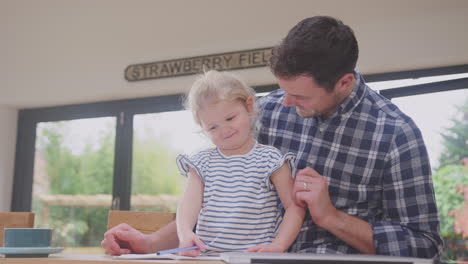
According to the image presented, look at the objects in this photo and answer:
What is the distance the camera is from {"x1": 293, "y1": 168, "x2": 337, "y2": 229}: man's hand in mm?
1294

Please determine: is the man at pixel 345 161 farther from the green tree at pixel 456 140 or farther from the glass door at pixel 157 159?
the glass door at pixel 157 159

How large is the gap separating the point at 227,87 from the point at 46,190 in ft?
12.8

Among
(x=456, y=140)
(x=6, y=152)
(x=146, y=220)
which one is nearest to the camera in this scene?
(x=146, y=220)

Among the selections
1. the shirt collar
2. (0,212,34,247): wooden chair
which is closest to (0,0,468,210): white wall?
(0,212,34,247): wooden chair

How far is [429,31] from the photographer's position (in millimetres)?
3434

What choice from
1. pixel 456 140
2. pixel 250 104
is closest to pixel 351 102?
pixel 250 104

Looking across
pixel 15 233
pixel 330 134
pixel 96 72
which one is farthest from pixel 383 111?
pixel 96 72

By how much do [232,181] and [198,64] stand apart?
2.75m

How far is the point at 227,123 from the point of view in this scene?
1.45m

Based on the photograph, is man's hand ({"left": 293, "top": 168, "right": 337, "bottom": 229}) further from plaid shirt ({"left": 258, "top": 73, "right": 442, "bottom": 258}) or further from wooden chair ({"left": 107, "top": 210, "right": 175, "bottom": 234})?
wooden chair ({"left": 107, "top": 210, "right": 175, "bottom": 234})

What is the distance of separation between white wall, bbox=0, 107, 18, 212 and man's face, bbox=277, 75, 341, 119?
403 cm

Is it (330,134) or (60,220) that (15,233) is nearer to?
(330,134)

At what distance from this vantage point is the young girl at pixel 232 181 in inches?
53.5

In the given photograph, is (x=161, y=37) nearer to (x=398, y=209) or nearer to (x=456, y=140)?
(x=456, y=140)
